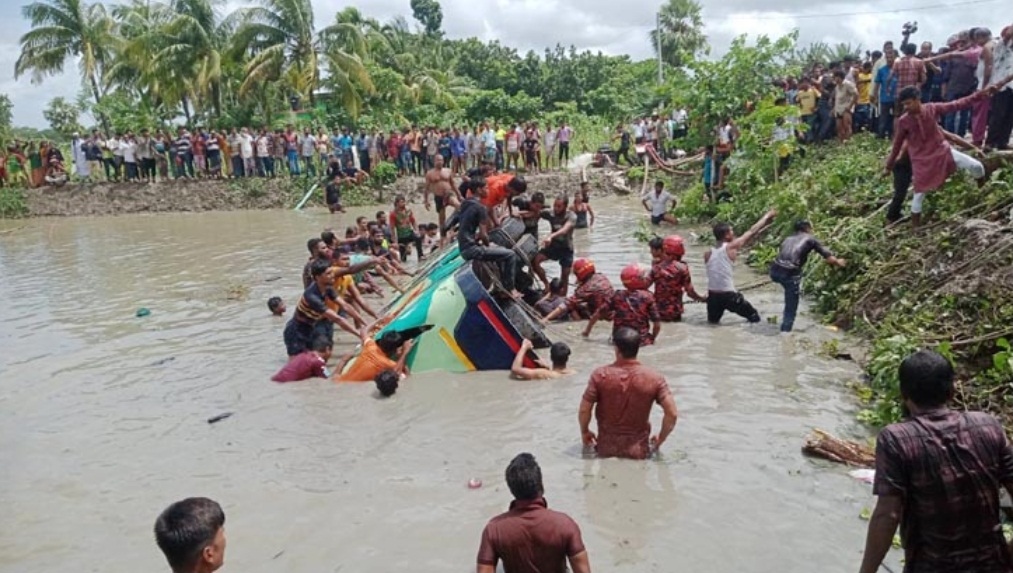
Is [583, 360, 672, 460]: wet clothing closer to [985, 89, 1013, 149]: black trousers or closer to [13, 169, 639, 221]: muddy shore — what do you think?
[985, 89, 1013, 149]: black trousers

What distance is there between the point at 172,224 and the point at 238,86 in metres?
8.70

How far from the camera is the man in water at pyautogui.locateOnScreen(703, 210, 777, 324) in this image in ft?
28.7

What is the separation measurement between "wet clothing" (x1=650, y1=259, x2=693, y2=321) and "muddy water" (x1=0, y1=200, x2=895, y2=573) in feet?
0.85

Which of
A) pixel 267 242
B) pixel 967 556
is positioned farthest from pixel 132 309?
pixel 967 556

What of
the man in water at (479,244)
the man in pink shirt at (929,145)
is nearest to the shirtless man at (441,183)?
the man in water at (479,244)

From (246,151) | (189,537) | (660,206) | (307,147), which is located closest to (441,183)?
(660,206)

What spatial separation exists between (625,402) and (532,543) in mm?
1909

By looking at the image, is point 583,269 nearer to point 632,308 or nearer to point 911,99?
point 632,308

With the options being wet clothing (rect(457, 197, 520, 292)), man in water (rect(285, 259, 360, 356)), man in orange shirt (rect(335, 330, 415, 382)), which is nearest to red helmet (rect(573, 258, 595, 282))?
wet clothing (rect(457, 197, 520, 292))

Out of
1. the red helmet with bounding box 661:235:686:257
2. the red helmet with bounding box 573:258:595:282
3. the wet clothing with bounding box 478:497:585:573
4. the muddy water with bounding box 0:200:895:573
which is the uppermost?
the red helmet with bounding box 661:235:686:257

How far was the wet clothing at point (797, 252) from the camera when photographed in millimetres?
8391

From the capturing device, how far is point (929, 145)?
28.3 ft

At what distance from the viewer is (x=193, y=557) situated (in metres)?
2.99

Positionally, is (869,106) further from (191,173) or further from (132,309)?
(191,173)
